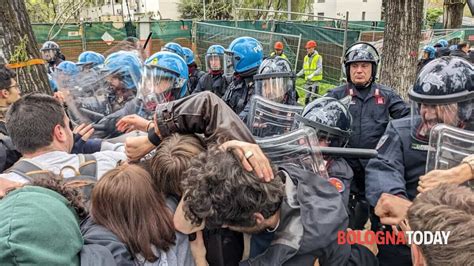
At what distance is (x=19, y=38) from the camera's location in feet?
10.4

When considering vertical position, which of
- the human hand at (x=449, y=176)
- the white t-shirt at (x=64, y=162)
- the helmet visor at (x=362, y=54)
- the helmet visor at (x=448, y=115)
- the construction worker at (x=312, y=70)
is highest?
the helmet visor at (x=362, y=54)

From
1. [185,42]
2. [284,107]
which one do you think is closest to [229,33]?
[185,42]

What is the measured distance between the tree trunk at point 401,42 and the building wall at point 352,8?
4248 cm

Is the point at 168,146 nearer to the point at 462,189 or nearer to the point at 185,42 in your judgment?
the point at 462,189

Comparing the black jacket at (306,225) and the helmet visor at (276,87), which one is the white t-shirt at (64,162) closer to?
the black jacket at (306,225)

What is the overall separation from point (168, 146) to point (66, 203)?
0.52 m

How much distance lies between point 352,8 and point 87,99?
47223mm

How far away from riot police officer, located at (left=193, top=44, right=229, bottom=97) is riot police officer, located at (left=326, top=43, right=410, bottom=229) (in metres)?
3.15

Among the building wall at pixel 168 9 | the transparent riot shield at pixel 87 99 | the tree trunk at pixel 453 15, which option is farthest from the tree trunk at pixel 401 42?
the building wall at pixel 168 9

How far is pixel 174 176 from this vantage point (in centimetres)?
171

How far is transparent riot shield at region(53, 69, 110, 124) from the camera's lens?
10.9 feet

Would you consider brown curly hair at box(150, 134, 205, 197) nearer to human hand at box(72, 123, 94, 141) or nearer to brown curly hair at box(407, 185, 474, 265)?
brown curly hair at box(407, 185, 474, 265)

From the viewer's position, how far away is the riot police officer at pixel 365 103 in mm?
3453

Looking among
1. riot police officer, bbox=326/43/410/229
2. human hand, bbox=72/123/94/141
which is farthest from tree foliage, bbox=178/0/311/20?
human hand, bbox=72/123/94/141
